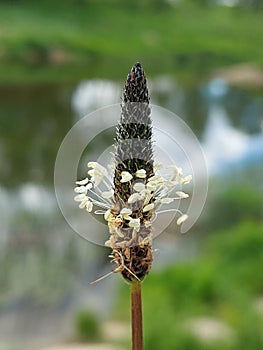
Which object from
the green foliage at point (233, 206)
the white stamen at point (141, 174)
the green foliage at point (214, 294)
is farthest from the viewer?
the green foliage at point (233, 206)

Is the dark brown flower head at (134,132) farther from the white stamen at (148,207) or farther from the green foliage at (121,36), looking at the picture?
the green foliage at (121,36)

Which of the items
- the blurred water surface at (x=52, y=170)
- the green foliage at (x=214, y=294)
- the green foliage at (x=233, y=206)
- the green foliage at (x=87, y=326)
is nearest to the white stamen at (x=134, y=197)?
the blurred water surface at (x=52, y=170)

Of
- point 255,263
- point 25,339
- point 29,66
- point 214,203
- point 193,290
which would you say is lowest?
point 25,339

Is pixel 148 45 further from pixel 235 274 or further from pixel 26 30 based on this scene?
pixel 235 274

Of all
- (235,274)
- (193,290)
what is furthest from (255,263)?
(193,290)

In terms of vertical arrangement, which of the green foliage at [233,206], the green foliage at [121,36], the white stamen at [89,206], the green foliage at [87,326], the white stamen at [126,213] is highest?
the green foliage at [121,36]

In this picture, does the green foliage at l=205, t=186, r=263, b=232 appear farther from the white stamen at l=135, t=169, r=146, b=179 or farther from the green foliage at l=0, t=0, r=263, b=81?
the white stamen at l=135, t=169, r=146, b=179

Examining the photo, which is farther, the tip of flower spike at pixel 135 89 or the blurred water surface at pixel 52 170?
the blurred water surface at pixel 52 170
